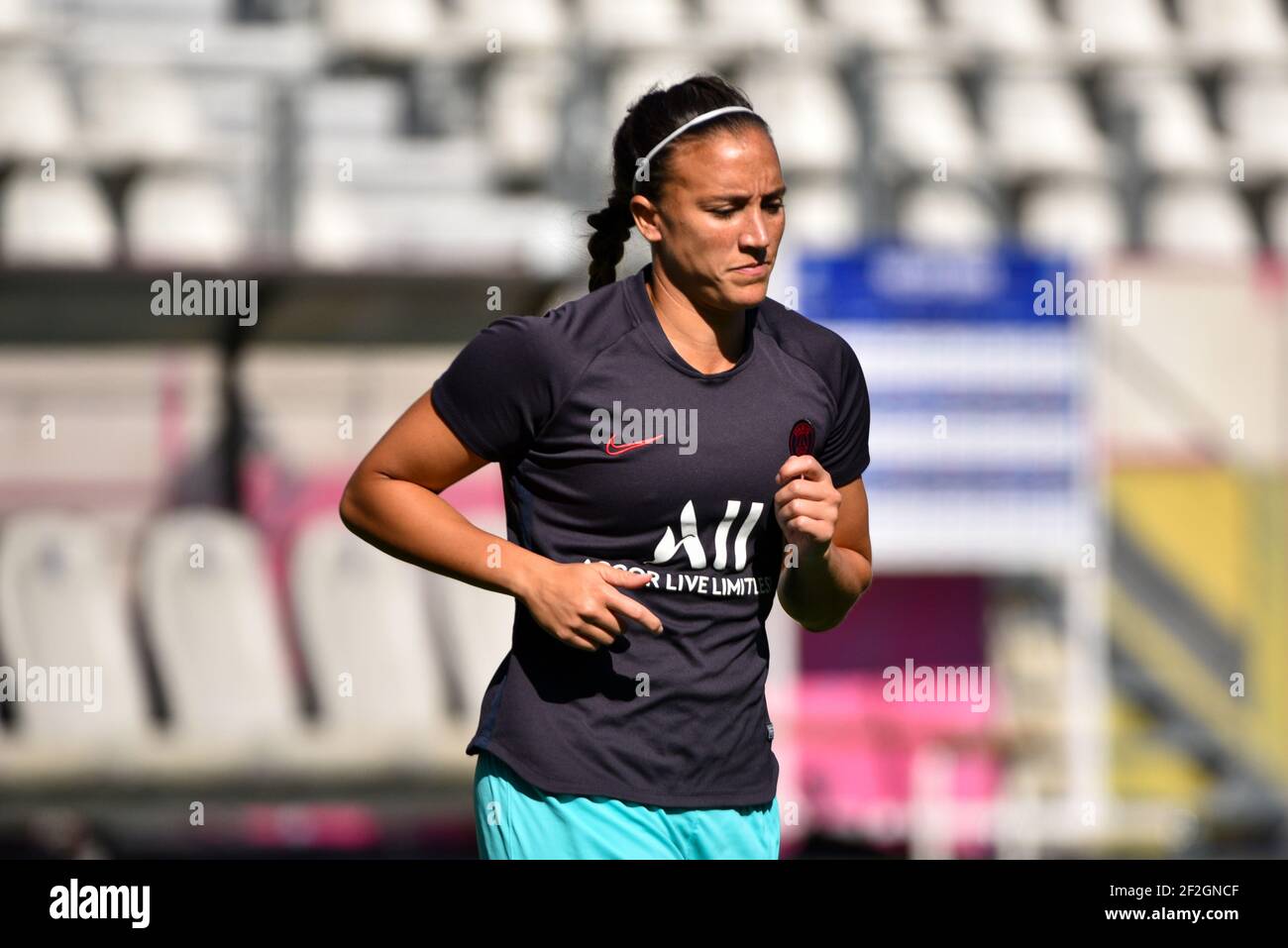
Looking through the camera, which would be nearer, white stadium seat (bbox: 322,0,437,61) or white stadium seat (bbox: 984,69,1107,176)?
white stadium seat (bbox: 322,0,437,61)

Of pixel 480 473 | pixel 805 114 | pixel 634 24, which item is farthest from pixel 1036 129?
pixel 480 473

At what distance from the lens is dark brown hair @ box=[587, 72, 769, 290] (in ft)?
8.87

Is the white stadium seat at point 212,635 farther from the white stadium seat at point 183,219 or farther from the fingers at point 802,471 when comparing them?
the fingers at point 802,471

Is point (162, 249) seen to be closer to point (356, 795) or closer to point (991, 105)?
point (356, 795)

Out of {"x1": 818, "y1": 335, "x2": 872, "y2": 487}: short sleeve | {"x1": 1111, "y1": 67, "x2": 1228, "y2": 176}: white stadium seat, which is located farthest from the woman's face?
{"x1": 1111, "y1": 67, "x2": 1228, "y2": 176}: white stadium seat

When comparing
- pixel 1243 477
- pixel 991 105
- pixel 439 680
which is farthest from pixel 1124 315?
pixel 439 680

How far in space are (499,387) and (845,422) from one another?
54 cm

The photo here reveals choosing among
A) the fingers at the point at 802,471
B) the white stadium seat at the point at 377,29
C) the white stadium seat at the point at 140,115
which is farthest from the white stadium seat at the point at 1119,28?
the fingers at the point at 802,471

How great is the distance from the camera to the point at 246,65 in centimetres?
906

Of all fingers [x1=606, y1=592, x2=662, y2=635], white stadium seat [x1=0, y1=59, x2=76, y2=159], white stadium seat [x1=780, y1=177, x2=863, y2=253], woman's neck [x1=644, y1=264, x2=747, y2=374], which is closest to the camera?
fingers [x1=606, y1=592, x2=662, y2=635]

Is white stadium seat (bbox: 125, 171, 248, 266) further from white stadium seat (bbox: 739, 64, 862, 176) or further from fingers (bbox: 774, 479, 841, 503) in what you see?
fingers (bbox: 774, 479, 841, 503)

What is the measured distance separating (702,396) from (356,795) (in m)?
5.86

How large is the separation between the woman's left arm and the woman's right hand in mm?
219
